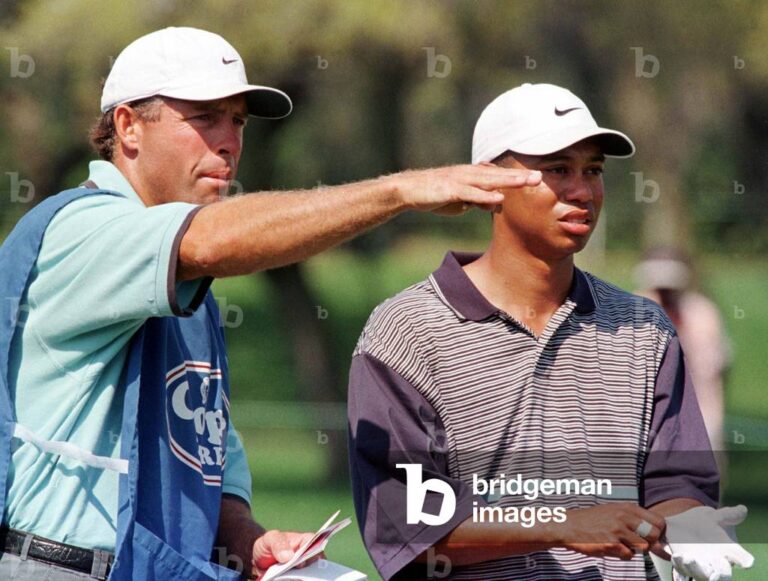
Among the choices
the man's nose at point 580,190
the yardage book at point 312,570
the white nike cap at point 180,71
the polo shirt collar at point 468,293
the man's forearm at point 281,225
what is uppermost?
the white nike cap at point 180,71

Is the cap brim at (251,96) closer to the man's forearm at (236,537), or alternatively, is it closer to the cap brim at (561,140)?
the cap brim at (561,140)

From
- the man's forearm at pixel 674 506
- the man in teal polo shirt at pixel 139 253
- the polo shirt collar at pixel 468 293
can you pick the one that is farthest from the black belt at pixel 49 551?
the man's forearm at pixel 674 506

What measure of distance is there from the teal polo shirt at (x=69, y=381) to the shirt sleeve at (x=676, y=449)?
3.32 feet

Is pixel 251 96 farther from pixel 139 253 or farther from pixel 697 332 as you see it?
pixel 697 332

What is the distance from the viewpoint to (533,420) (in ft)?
8.36

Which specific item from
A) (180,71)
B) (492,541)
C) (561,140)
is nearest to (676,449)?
(492,541)

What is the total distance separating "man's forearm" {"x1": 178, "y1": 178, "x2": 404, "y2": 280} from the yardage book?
535 mm

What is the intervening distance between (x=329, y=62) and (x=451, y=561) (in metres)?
6.66

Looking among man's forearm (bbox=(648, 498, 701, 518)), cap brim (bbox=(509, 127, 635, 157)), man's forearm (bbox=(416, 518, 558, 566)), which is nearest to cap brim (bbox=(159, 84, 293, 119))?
cap brim (bbox=(509, 127, 635, 157))

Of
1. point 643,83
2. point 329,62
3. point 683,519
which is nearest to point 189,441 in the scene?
point 683,519

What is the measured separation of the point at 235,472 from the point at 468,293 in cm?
56

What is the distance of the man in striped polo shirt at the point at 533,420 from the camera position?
8.14ft

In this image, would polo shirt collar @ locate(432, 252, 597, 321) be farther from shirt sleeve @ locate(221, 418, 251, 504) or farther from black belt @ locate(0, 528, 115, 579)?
black belt @ locate(0, 528, 115, 579)

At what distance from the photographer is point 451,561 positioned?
253cm
